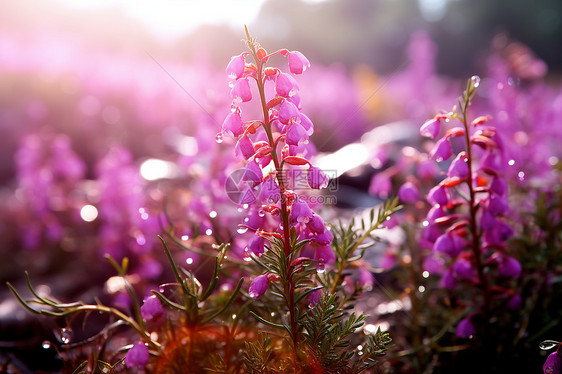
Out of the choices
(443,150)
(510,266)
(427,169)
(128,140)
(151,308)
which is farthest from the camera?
(128,140)

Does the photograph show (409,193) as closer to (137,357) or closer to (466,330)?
(466,330)

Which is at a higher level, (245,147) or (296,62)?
(296,62)

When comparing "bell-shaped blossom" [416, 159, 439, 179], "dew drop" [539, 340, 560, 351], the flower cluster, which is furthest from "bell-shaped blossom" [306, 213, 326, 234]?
"bell-shaped blossom" [416, 159, 439, 179]

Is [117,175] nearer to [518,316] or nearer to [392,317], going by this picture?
[392,317]

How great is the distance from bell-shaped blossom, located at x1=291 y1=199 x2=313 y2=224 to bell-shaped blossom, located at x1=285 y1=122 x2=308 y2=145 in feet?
0.52

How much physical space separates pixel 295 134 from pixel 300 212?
0.67 ft

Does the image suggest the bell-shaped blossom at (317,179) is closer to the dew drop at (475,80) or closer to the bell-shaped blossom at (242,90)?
the bell-shaped blossom at (242,90)

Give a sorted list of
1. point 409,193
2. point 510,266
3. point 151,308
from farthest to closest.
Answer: point 409,193, point 510,266, point 151,308

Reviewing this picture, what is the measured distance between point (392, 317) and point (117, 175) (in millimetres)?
2223

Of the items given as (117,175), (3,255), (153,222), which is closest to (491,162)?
(153,222)

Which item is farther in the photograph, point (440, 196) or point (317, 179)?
point (440, 196)

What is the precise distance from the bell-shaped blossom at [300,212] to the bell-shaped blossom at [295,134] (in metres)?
0.16

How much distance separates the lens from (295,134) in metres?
1.17

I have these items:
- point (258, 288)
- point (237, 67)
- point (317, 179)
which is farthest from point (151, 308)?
point (237, 67)
